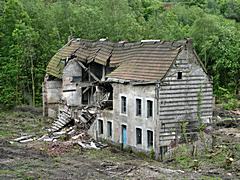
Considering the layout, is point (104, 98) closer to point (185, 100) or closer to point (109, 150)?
point (109, 150)

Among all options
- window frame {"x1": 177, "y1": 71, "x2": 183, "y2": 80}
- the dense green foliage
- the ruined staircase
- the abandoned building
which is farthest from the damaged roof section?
the dense green foliage

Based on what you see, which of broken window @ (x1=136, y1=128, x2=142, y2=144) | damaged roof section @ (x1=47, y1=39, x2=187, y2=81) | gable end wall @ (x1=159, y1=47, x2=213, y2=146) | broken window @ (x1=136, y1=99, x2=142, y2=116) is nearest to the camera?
gable end wall @ (x1=159, y1=47, x2=213, y2=146)

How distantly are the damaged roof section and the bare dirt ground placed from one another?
5870mm

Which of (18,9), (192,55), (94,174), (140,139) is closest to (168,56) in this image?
(192,55)

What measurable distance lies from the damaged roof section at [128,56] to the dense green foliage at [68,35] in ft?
16.0

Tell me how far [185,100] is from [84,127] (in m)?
9.98

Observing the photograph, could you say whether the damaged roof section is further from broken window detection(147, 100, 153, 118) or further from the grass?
the grass

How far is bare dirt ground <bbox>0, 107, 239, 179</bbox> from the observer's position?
2998 centimetres

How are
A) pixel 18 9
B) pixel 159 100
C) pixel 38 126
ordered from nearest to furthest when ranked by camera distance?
pixel 159 100, pixel 38 126, pixel 18 9

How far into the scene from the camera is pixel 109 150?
3766 centimetres

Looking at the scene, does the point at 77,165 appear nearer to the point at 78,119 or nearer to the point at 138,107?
the point at 138,107

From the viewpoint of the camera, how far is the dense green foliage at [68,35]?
53.6 meters

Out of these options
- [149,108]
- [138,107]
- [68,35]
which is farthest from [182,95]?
[68,35]

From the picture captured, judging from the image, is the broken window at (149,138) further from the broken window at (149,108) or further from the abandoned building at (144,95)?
the broken window at (149,108)
